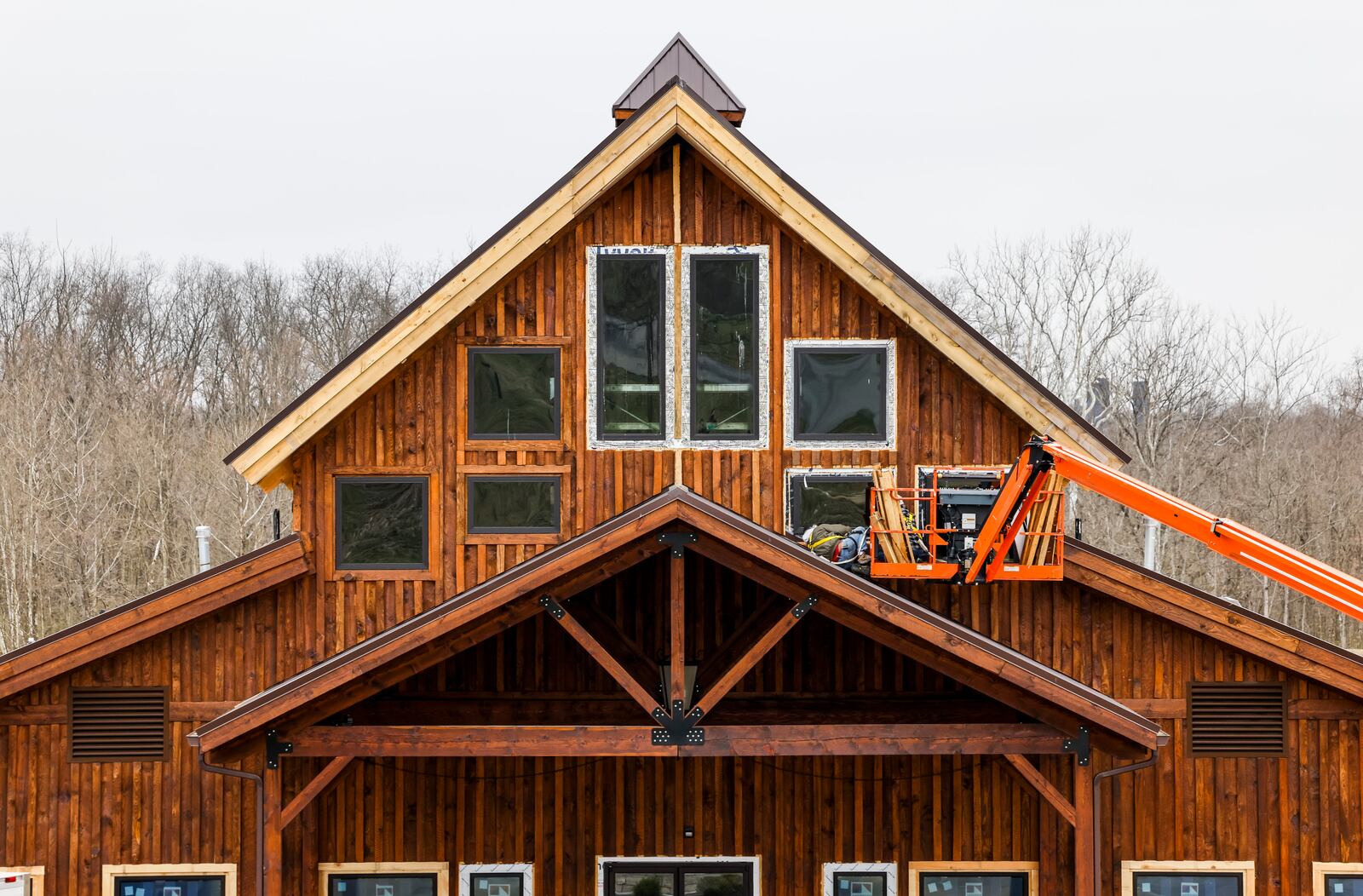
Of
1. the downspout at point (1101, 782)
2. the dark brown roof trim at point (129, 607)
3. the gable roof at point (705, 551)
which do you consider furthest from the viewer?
the dark brown roof trim at point (129, 607)

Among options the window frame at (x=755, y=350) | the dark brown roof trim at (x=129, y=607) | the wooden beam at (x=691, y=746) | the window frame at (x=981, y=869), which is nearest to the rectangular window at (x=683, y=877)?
the window frame at (x=981, y=869)

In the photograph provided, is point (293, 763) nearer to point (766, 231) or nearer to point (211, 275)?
point (766, 231)

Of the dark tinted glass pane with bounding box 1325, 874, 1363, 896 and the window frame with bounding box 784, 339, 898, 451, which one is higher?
the window frame with bounding box 784, 339, 898, 451

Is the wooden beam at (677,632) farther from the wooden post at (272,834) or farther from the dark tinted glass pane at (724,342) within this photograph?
the wooden post at (272,834)

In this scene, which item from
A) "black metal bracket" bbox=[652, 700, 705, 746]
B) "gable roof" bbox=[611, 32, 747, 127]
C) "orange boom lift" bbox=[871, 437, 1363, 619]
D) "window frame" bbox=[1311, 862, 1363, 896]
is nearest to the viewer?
"black metal bracket" bbox=[652, 700, 705, 746]

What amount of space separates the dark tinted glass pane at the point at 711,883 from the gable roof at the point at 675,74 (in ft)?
28.7

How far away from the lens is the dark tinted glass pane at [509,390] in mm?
12398

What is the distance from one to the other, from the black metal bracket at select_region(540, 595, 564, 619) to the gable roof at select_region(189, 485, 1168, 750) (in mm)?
122

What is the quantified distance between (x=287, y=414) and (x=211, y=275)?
51552 millimetres

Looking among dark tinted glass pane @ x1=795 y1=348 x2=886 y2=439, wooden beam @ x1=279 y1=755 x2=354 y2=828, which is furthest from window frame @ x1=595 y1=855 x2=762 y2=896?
dark tinted glass pane @ x1=795 y1=348 x2=886 y2=439

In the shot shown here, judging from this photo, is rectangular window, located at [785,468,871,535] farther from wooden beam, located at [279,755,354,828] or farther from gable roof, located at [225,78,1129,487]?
wooden beam, located at [279,755,354,828]

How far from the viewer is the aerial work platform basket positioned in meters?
11.5

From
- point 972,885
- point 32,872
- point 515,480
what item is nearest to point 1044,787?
point 972,885

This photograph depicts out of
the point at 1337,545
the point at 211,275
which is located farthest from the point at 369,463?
the point at 211,275
